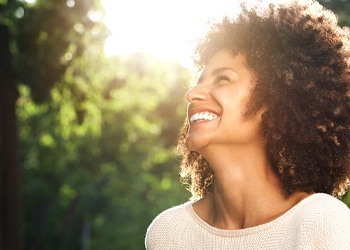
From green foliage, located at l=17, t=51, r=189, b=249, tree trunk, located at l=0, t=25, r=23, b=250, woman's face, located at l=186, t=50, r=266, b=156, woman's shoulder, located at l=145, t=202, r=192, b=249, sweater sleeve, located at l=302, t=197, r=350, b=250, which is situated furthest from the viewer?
green foliage, located at l=17, t=51, r=189, b=249

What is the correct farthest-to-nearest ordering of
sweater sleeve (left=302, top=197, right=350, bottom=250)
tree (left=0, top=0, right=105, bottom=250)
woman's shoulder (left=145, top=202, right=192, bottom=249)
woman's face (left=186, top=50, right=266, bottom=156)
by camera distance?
tree (left=0, top=0, right=105, bottom=250) → woman's shoulder (left=145, top=202, right=192, bottom=249) → woman's face (left=186, top=50, right=266, bottom=156) → sweater sleeve (left=302, top=197, right=350, bottom=250)

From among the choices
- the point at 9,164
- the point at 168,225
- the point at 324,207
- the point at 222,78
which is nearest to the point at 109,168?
the point at 9,164

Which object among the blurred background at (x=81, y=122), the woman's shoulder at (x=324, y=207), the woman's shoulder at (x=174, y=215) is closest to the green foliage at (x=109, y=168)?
the blurred background at (x=81, y=122)

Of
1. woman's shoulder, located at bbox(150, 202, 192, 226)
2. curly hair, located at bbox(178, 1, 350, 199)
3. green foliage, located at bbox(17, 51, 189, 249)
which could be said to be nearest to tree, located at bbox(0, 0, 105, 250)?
green foliage, located at bbox(17, 51, 189, 249)

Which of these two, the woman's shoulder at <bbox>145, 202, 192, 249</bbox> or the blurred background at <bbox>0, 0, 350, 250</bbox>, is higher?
the blurred background at <bbox>0, 0, 350, 250</bbox>

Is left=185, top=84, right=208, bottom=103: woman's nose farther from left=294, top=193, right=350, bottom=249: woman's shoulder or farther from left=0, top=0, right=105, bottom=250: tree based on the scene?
left=0, top=0, right=105, bottom=250: tree

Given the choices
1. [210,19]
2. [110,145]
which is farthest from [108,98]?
[110,145]

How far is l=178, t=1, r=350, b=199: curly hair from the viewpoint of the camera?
335 centimetres

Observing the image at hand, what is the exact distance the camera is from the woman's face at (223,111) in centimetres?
332

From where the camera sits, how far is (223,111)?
332 cm

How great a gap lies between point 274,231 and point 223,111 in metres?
0.55

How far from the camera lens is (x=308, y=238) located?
10.1 ft

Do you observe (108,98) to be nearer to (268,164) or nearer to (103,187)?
(268,164)

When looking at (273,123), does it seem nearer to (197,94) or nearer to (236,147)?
(236,147)
